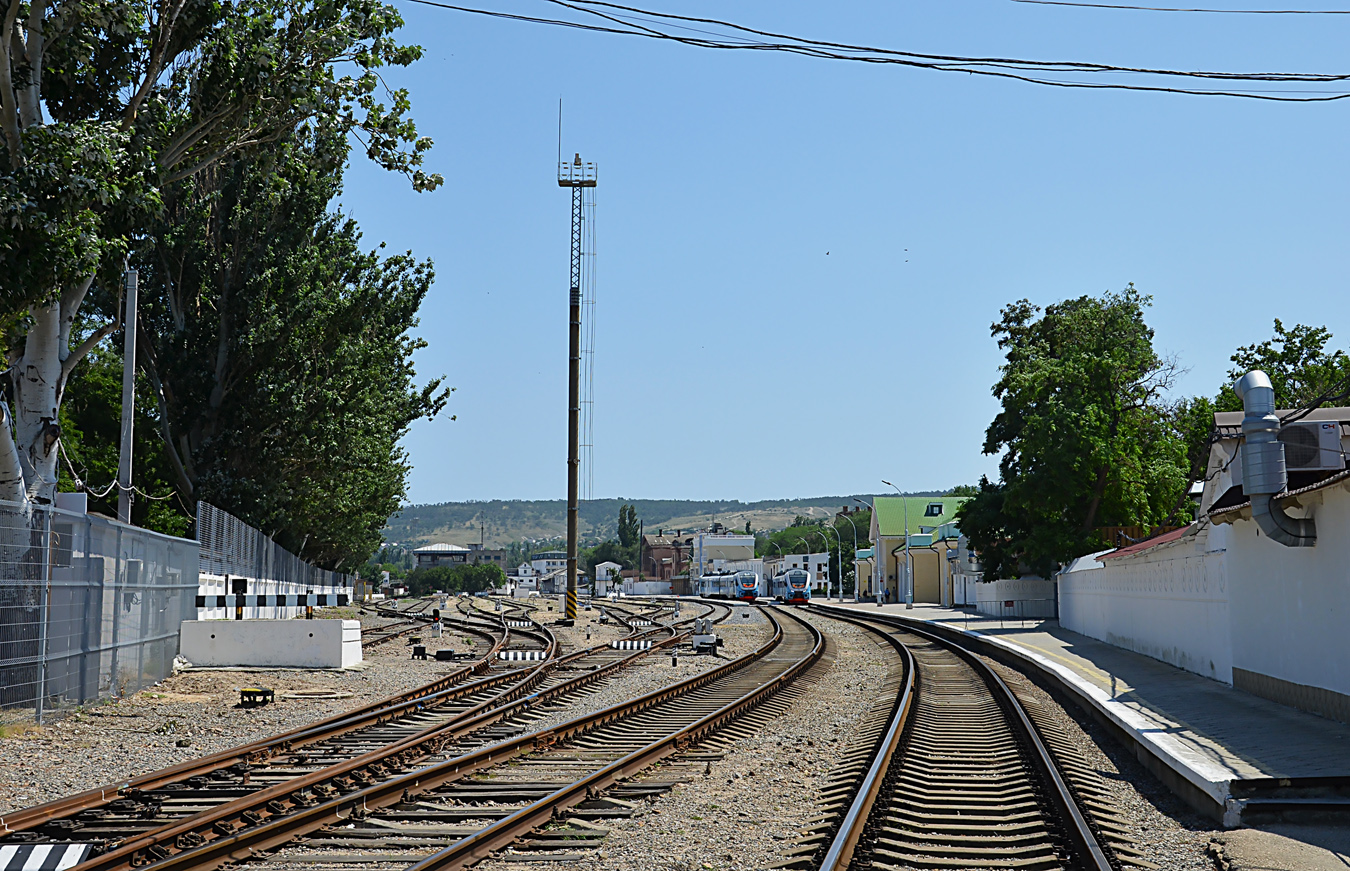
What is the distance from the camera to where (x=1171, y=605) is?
81.6 ft

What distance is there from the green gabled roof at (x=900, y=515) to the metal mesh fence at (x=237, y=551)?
228 feet

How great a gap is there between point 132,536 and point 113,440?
44.5 meters

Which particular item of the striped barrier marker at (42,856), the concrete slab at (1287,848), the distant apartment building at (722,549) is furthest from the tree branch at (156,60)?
the distant apartment building at (722,549)

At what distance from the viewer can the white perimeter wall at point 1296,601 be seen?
14266 mm

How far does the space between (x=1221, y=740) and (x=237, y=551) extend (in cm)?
2538

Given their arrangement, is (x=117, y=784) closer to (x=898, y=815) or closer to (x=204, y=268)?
(x=898, y=815)

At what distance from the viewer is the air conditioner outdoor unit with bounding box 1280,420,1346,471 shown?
21.1 m

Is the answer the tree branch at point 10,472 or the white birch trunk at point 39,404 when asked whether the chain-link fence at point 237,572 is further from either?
the tree branch at point 10,472

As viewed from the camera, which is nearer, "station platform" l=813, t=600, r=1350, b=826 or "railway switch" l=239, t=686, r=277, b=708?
"station platform" l=813, t=600, r=1350, b=826

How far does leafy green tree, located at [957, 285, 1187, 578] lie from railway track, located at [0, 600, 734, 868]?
32816 mm

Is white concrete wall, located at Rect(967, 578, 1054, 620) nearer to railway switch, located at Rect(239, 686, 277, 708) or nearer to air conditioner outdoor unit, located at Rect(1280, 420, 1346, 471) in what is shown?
air conditioner outdoor unit, located at Rect(1280, 420, 1346, 471)

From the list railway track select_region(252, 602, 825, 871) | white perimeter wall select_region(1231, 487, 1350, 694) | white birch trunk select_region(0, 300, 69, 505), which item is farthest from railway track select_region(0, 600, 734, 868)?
white perimeter wall select_region(1231, 487, 1350, 694)

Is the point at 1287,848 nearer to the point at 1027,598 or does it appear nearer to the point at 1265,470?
the point at 1265,470

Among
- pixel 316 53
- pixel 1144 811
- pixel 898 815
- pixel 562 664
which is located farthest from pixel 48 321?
pixel 1144 811
